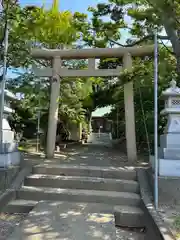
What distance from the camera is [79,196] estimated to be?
5051mm

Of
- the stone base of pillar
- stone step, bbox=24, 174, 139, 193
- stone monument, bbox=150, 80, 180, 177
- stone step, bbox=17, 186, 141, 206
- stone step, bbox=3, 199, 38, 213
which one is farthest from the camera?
the stone base of pillar

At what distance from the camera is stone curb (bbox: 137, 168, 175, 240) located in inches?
130

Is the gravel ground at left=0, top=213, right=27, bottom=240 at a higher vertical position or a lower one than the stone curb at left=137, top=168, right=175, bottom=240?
lower

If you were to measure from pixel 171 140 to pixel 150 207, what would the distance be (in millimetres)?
1554

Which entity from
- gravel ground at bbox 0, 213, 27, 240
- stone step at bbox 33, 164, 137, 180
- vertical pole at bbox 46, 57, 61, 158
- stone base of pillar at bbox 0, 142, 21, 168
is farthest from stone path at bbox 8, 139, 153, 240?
vertical pole at bbox 46, 57, 61, 158

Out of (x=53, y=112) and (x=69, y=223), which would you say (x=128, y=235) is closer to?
(x=69, y=223)

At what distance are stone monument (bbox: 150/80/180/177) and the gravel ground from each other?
293 centimetres

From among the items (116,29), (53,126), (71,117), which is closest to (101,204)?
(53,126)

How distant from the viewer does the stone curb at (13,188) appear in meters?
4.84

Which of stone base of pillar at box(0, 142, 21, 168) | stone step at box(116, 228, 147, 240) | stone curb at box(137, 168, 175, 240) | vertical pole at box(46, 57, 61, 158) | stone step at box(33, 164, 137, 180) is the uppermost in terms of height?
vertical pole at box(46, 57, 61, 158)

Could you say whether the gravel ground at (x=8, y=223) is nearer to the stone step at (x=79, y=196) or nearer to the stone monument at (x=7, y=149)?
the stone step at (x=79, y=196)

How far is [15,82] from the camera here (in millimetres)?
8023

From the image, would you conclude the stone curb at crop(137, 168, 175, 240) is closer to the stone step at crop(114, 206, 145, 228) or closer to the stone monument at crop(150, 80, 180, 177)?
the stone step at crop(114, 206, 145, 228)

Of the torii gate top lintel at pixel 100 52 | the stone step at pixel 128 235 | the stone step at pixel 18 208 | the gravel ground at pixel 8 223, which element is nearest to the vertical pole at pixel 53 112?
the torii gate top lintel at pixel 100 52
